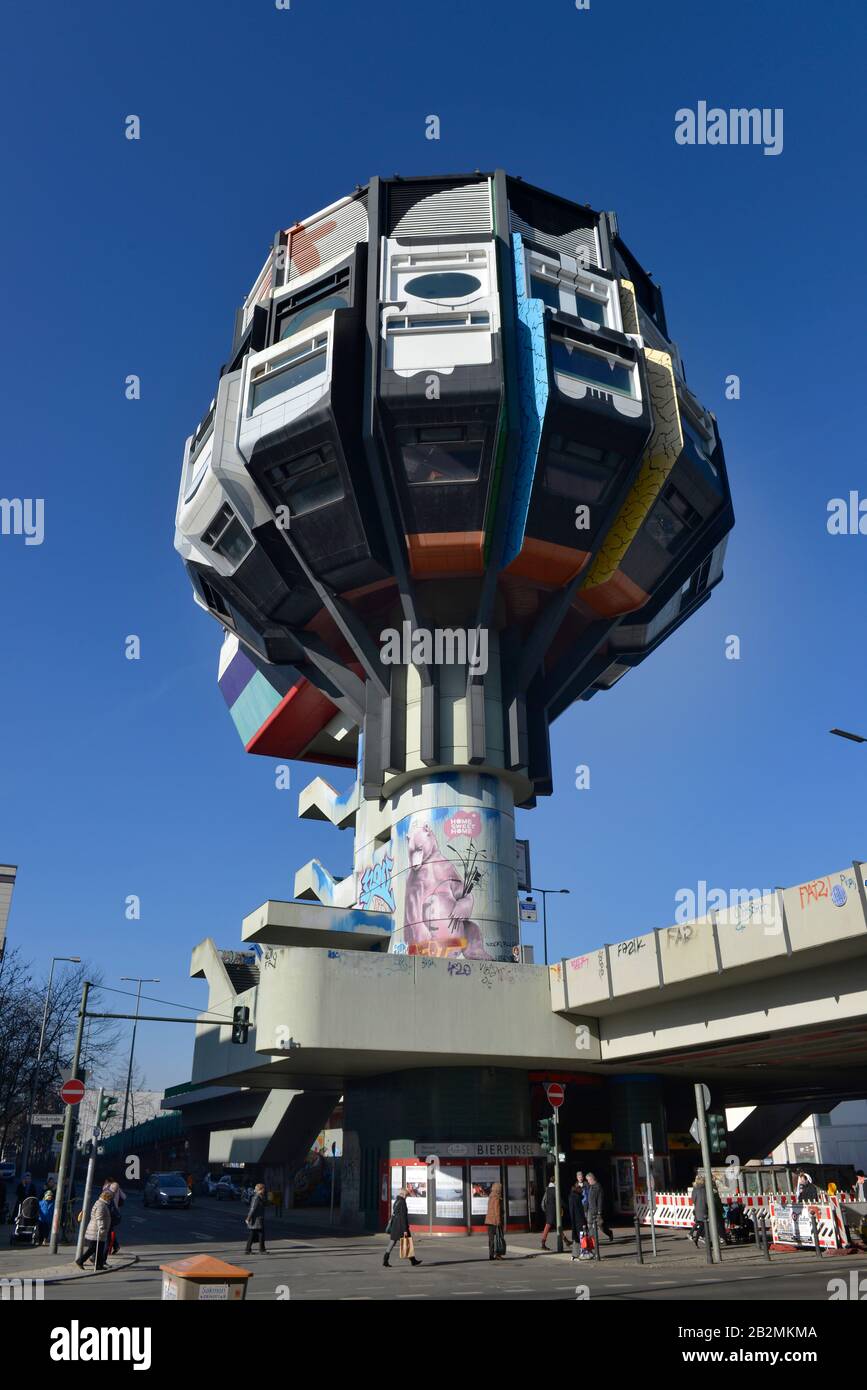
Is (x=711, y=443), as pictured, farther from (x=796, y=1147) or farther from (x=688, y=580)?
(x=796, y=1147)

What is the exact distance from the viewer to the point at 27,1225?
30.4 metres

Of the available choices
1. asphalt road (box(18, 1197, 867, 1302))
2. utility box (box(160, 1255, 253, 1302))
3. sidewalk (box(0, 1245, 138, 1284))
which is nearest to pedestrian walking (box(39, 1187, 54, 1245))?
sidewalk (box(0, 1245, 138, 1284))

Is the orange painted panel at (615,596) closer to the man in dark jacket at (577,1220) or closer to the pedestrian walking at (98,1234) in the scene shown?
the man in dark jacket at (577,1220)

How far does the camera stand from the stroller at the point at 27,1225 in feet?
98.8

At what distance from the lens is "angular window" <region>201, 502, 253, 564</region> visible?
44156 millimetres

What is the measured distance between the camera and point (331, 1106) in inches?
1973

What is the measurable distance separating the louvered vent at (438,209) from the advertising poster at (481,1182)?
122 ft

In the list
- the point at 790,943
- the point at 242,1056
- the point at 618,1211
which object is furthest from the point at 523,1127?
the point at 790,943

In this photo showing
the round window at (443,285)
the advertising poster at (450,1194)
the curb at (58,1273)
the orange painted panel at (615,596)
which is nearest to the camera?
the curb at (58,1273)

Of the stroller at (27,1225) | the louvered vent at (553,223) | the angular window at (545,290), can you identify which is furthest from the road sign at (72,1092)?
the louvered vent at (553,223)

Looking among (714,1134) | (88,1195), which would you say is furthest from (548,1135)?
(88,1195)

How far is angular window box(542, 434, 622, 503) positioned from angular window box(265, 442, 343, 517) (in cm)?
860

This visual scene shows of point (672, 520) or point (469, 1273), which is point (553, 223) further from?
point (469, 1273)

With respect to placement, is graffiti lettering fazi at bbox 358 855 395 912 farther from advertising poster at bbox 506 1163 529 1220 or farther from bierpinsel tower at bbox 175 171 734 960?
advertising poster at bbox 506 1163 529 1220
